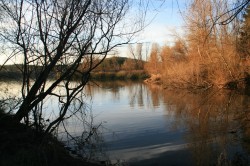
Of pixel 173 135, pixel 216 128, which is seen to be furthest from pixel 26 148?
pixel 216 128

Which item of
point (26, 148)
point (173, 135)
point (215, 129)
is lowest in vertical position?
point (173, 135)

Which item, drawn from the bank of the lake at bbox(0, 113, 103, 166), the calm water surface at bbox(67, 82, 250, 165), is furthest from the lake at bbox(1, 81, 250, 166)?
the bank of the lake at bbox(0, 113, 103, 166)

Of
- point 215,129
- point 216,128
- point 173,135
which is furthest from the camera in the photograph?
point 216,128

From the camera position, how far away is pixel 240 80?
969 inches

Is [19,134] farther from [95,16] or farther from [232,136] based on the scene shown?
[232,136]

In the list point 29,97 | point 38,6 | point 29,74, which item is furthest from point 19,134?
point 38,6

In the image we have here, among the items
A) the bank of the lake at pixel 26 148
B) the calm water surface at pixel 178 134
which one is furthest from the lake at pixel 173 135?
the bank of the lake at pixel 26 148

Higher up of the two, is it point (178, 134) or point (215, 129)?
point (215, 129)

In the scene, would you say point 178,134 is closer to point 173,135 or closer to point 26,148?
point 173,135

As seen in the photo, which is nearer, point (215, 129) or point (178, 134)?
point (178, 134)

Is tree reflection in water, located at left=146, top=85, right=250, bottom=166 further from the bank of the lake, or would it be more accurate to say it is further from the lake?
the bank of the lake

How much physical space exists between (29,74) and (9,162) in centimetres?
264

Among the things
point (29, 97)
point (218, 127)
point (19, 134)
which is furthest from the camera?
point (218, 127)

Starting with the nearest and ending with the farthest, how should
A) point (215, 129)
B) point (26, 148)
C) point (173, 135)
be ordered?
point (26, 148) → point (173, 135) → point (215, 129)
